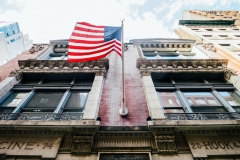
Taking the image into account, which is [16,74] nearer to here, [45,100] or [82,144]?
[45,100]

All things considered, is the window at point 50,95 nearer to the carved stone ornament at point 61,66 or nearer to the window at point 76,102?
the window at point 76,102

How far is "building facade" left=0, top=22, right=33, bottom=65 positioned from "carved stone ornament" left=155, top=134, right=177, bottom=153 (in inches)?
1795

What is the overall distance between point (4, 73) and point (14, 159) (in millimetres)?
8171

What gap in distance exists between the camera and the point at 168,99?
9805 millimetres

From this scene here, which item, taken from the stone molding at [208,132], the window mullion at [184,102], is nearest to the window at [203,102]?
the window mullion at [184,102]

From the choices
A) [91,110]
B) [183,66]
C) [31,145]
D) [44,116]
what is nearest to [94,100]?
[91,110]

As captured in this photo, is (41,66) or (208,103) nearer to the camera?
(208,103)

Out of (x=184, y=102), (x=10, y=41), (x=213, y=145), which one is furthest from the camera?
(x=10, y=41)

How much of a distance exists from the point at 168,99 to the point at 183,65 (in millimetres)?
3682

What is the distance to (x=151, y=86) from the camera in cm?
1006

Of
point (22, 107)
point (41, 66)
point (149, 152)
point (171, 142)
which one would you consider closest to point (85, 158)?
point (149, 152)

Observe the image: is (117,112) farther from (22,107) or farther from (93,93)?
(22,107)

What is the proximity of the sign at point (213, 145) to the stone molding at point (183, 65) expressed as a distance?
551 cm

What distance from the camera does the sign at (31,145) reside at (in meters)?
6.57
